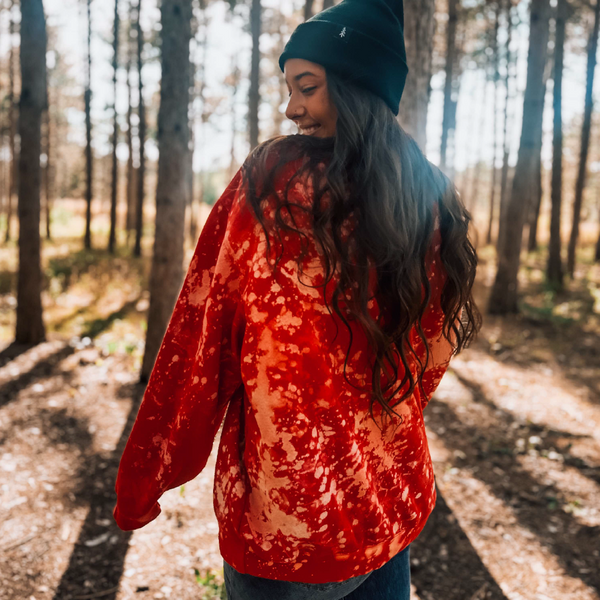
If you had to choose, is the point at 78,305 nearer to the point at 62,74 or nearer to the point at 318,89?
the point at 318,89

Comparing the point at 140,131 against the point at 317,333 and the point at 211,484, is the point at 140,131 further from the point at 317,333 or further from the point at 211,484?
the point at 317,333

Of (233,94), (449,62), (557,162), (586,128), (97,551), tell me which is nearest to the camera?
(97,551)

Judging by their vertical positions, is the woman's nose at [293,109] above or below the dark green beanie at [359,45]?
below

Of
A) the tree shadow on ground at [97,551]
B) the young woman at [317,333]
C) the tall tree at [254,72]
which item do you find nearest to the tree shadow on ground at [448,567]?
the tree shadow on ground at [97,551]

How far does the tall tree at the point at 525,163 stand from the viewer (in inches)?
377

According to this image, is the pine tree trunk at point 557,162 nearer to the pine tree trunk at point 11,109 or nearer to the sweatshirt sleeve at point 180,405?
the sweatshirt sleeve at point 180,405

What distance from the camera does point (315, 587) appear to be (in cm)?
120

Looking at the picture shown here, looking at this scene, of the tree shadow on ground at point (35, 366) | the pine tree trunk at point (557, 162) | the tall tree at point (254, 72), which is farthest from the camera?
the pine tree trunk at point (557, 162)

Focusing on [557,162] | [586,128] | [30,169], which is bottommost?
[30,169]

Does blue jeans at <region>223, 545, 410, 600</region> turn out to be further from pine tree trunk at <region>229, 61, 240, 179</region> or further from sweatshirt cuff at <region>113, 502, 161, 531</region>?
pine tree trunk at <region>229, 61, 240, 179</region>

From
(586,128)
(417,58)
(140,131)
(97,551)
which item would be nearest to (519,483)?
(97,551)

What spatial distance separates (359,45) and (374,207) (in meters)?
0.42

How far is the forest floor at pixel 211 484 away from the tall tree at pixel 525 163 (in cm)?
203

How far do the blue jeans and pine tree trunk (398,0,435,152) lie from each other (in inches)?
121
